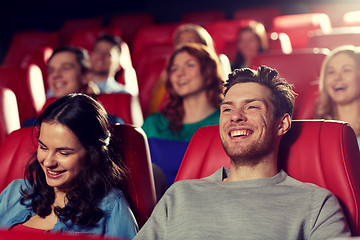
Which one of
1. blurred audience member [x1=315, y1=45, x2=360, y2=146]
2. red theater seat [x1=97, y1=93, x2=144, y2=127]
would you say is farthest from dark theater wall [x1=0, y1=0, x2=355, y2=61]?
blurred audience member [x1=315, y1=45, x2=360, y2=146]

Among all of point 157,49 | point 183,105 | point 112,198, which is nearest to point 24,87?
point 183,105

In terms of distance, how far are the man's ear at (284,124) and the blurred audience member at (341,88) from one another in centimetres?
81

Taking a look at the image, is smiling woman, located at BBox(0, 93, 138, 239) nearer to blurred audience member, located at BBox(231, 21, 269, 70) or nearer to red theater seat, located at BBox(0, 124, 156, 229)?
red theater seat, located at BBox(0, 124, 156, 229)

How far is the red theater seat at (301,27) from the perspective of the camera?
17.7ft

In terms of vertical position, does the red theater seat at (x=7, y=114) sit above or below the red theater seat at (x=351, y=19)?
below

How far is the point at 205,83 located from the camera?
257cm

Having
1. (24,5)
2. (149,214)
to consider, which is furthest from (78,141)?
(24,5)

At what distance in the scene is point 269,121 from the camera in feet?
4.96

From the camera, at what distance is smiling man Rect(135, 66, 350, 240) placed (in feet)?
4.31

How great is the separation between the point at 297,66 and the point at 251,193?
1.71 m

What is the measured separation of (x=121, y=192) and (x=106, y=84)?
224cm

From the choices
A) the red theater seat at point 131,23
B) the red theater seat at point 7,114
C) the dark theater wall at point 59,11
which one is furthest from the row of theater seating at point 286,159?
the dark theater wall at point 59,11

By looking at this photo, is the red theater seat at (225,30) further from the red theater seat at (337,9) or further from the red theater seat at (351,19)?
the red theater seat at (337,9)

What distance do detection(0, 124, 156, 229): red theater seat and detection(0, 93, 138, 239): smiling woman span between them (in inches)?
1.6
